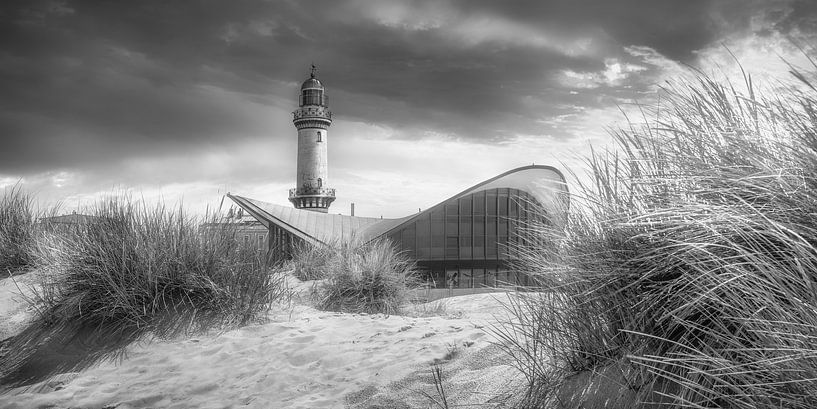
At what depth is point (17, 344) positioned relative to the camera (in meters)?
5.75

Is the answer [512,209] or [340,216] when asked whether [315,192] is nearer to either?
[340,216]

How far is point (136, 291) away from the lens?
18.1ft

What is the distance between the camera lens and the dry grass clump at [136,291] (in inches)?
211

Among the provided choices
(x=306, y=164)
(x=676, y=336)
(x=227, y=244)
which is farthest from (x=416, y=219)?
(x=306, y=164)

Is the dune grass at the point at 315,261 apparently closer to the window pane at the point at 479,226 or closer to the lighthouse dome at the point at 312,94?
the window pane at the point at 479,226

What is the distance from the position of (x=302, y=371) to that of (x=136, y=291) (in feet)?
7.01

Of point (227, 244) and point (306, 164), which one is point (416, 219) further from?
point (306, 164)

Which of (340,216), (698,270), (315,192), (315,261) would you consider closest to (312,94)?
(315,192)

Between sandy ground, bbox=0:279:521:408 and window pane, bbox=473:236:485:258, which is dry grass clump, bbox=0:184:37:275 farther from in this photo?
window pane, bbox=473:236:485:258

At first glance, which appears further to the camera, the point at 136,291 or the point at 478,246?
the point at 478,246

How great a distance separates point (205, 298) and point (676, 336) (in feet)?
14.5

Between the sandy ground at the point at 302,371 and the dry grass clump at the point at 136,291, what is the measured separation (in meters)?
0.31

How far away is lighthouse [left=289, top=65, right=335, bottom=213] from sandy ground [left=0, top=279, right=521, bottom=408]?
33787mm

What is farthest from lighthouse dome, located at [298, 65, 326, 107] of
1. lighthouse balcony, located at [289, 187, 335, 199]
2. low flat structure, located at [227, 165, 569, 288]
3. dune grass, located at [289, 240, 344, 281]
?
dune grass, located at [289, 240, 344, 281]
